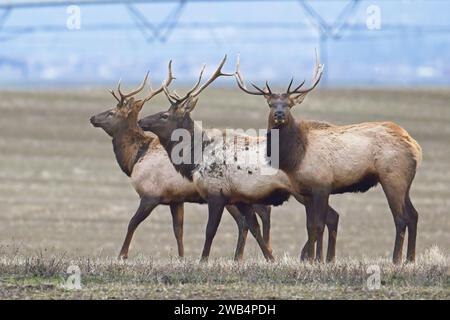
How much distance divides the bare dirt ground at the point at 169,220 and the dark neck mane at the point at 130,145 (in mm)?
1434

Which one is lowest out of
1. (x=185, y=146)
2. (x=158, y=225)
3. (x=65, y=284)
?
(x=158, y=225)

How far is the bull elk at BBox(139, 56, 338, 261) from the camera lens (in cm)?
1647

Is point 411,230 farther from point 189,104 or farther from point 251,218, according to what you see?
point 189,104

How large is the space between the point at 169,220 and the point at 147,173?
44.4ft

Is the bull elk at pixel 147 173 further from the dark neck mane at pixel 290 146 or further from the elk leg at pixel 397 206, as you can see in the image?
the elk leg at pixel 397 206

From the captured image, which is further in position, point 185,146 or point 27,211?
point 27,211

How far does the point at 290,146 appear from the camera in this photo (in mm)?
16156

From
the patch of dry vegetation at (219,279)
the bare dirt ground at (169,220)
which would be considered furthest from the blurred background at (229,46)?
the patch of dry vegetation at (219,279)

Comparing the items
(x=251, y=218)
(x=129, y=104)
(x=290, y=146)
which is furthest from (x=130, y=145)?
(x=290, y=146)

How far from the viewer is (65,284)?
42.4ft
